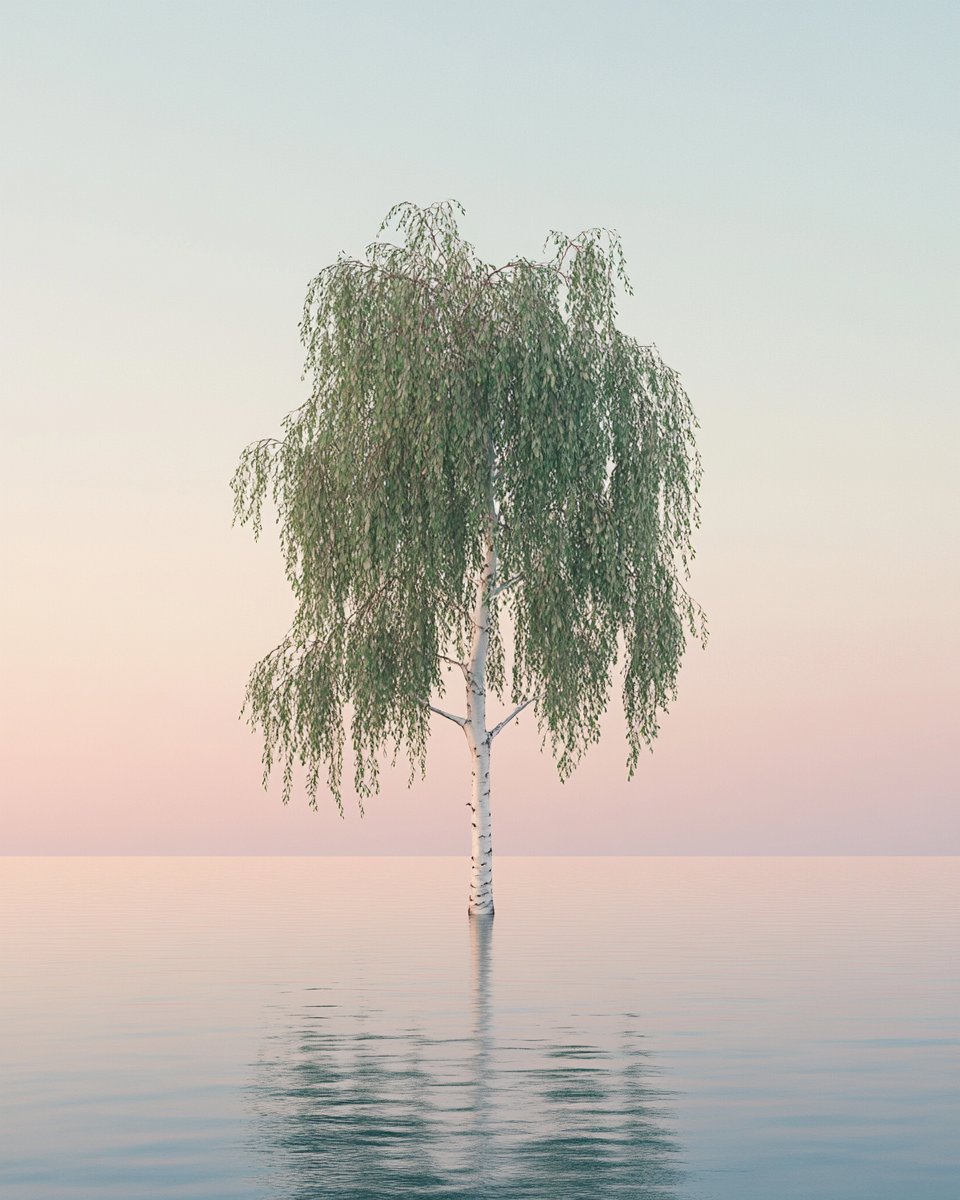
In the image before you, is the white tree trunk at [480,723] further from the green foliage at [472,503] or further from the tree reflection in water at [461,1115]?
the tree reflection in water at [461,1115]

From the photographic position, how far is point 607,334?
30.1 meters

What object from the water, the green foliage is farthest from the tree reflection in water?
the green foliage

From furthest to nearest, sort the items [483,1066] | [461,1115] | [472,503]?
[472,503]
[483,1066]
[461,1115]

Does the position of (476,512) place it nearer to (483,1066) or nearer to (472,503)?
(472,503)

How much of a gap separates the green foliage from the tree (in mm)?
43

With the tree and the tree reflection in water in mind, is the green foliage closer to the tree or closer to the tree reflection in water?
the tree

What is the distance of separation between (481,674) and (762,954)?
27.0 feet

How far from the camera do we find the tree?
93.3 feet

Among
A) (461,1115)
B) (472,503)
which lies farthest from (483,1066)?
(472,503)

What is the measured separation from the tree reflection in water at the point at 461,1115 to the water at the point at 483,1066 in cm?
3

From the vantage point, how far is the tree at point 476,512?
28.4 metres

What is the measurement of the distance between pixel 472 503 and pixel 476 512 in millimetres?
219

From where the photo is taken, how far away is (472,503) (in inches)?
1102

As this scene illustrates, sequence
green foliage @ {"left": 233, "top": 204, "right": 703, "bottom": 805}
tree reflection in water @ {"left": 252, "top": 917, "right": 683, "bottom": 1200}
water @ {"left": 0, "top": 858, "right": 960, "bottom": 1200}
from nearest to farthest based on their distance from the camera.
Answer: tree reflection in water @ {"left": 252, "top": 917, "right": 683, "bottom": 1200} < water @ {"left": 0, "top": 858, "right": 960, "bottom": 1200} < green foliage @ {"left": 233, "top": 204, "right": 703, "bottom": 805}
